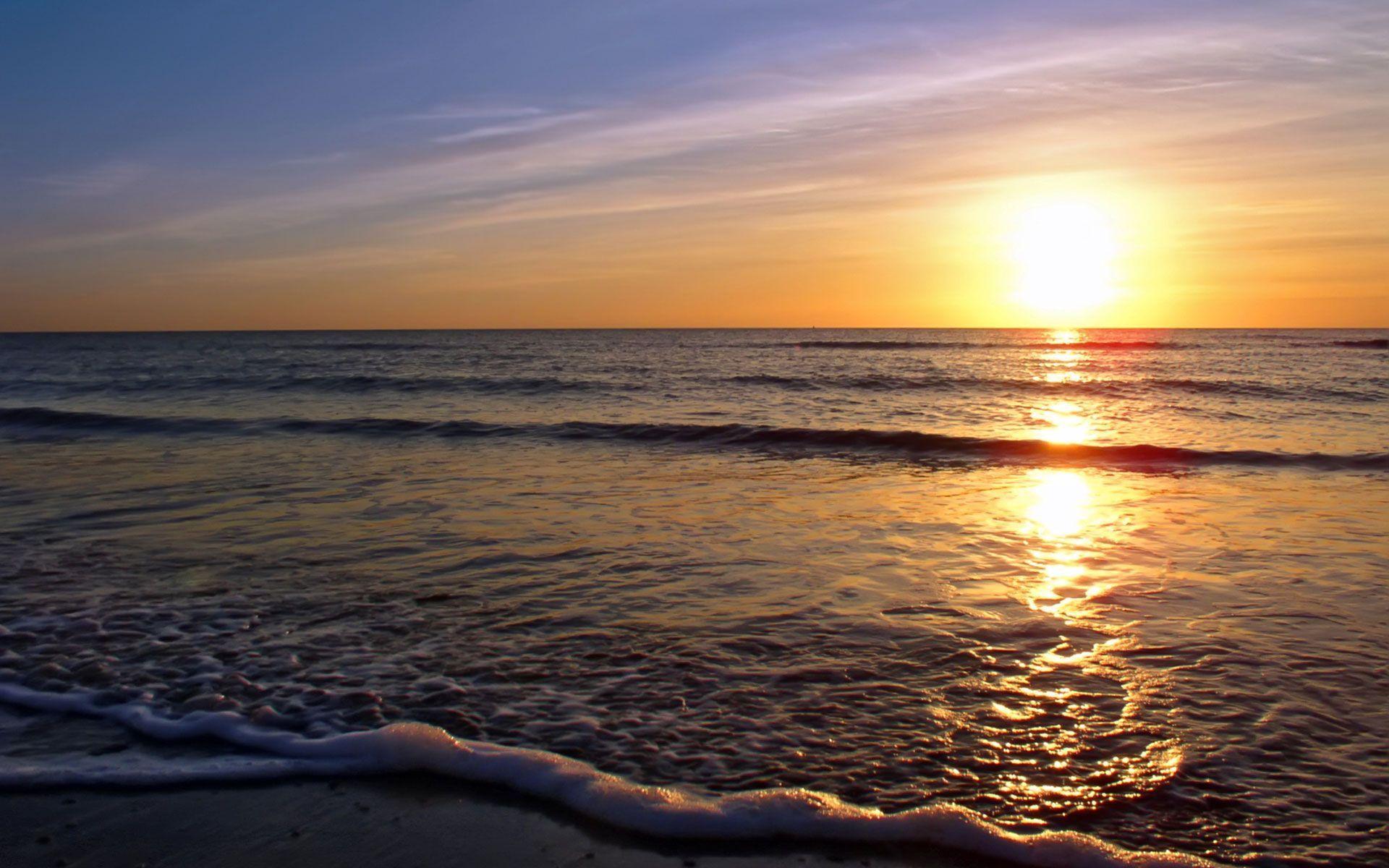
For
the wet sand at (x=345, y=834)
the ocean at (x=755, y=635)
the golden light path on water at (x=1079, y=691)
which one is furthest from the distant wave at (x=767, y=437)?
the wet sand at (x=345, y=834)

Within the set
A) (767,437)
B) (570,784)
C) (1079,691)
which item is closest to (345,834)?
(570,784)

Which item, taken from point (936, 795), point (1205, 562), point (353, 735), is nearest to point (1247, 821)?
point (936, 795)

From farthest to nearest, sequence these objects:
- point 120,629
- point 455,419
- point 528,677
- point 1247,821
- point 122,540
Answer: point 455,419 < point 122,540 < point 120,629 < point 528,677 < point 1247,821

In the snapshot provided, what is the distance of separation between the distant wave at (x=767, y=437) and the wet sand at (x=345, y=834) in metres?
12.1

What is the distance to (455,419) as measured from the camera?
20.4 m

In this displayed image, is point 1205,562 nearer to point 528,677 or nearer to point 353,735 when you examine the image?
point 528,677

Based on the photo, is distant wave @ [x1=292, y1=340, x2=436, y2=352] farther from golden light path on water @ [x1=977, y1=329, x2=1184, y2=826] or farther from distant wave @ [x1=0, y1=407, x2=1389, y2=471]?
golden light path on water @ [x1=977, y1=329, x2=1184, y2=826]

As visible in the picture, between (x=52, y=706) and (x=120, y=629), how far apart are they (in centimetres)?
128

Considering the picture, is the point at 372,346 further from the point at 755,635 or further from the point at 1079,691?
the point at 1079,691

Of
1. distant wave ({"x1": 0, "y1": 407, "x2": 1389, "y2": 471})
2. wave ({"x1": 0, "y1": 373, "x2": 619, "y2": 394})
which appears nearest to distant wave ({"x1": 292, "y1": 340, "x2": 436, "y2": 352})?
wave ({"x1": 0, "y1": 373, "x2": 619, "y2": 394})

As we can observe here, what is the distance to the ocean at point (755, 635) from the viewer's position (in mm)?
3850

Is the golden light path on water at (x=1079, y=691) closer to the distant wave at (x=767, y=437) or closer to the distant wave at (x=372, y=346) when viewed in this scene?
the distant wave at (x=767, y=437)

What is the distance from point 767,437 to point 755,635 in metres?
11.7

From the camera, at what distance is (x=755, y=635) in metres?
5.80
